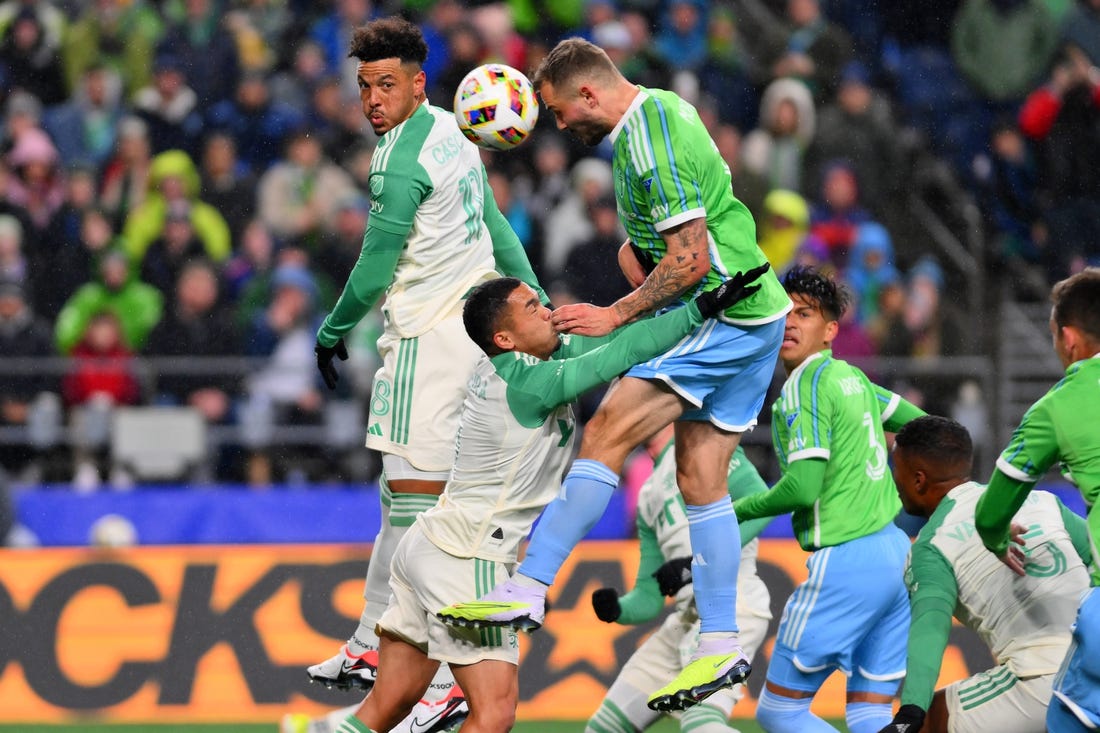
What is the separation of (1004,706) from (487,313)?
2.42 m

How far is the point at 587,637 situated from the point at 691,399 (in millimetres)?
3941

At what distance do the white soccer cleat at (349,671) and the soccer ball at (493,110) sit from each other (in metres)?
2.21

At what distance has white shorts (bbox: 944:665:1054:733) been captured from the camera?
252 inches

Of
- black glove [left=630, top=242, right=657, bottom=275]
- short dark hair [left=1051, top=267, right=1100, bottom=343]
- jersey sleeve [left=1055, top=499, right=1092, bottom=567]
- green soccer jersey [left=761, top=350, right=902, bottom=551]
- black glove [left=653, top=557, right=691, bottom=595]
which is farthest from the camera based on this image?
black glove [left=653, top=557, right=691, bottom=595]

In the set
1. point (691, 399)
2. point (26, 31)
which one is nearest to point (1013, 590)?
point (691, 399)

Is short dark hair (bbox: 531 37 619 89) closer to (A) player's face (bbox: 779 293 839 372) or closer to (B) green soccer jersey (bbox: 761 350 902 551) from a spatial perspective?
(A) player's face (bbox: 779 293 839 372)

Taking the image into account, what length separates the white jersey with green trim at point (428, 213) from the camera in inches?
283

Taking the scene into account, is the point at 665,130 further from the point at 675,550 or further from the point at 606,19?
the point at 606,19

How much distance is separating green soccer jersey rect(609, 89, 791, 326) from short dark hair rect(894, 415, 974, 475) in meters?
0.88

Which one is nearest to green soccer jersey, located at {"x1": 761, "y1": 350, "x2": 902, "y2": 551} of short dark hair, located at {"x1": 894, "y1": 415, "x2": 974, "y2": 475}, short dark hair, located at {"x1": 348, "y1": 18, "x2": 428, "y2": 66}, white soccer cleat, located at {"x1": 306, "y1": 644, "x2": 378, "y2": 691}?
short dark hair, located at {"x1": 894, "y1": 415, "x2": 974, "y2": 475}

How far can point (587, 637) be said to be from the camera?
9914mm

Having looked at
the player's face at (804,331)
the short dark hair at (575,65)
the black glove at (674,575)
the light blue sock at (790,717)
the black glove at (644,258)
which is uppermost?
the short dark hair at (575,65)

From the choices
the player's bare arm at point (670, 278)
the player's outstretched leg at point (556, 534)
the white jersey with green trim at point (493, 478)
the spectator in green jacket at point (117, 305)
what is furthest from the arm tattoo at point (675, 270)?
the spectator in green jacket at point (117, 305)

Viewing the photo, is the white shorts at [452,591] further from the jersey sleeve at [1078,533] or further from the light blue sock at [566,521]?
the jersey sleeve at [1078,533]
